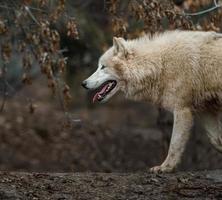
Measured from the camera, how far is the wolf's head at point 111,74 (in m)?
10.2

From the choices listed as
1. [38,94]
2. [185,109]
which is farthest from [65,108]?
[38,94]

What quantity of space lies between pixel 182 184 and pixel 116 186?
0.71m

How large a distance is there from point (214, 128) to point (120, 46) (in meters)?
1.52

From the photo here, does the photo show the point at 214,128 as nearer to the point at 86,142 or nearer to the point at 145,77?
the point at 145,77

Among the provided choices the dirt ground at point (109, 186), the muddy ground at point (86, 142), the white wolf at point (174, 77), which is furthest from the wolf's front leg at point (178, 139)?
the muddy ground at point (86, 142)

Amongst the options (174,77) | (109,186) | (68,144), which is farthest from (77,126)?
(109,186)

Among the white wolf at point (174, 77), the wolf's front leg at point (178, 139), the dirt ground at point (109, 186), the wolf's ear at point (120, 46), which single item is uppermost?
the wolf's ear at point (120, 46)

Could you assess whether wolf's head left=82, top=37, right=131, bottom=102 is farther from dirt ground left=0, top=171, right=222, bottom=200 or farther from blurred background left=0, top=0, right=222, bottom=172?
dirt ground left=0, top=171, right=222, bottom=200

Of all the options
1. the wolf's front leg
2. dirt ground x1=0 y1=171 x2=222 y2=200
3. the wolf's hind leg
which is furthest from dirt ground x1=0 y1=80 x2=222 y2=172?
dirt ground x1=0 y1=171 x2=222 y2=200

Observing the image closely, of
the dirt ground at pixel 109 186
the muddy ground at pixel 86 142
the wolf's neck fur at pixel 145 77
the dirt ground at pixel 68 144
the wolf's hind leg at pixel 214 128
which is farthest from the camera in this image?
the dirt ground at pixel 68 144

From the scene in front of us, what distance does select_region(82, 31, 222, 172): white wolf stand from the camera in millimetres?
9836

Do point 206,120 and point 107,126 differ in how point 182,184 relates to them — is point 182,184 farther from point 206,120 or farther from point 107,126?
point 107,126

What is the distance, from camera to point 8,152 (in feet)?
61.4

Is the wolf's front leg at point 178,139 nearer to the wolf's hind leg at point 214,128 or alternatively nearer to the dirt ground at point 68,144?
the wolf's hind leg at point 214,128
